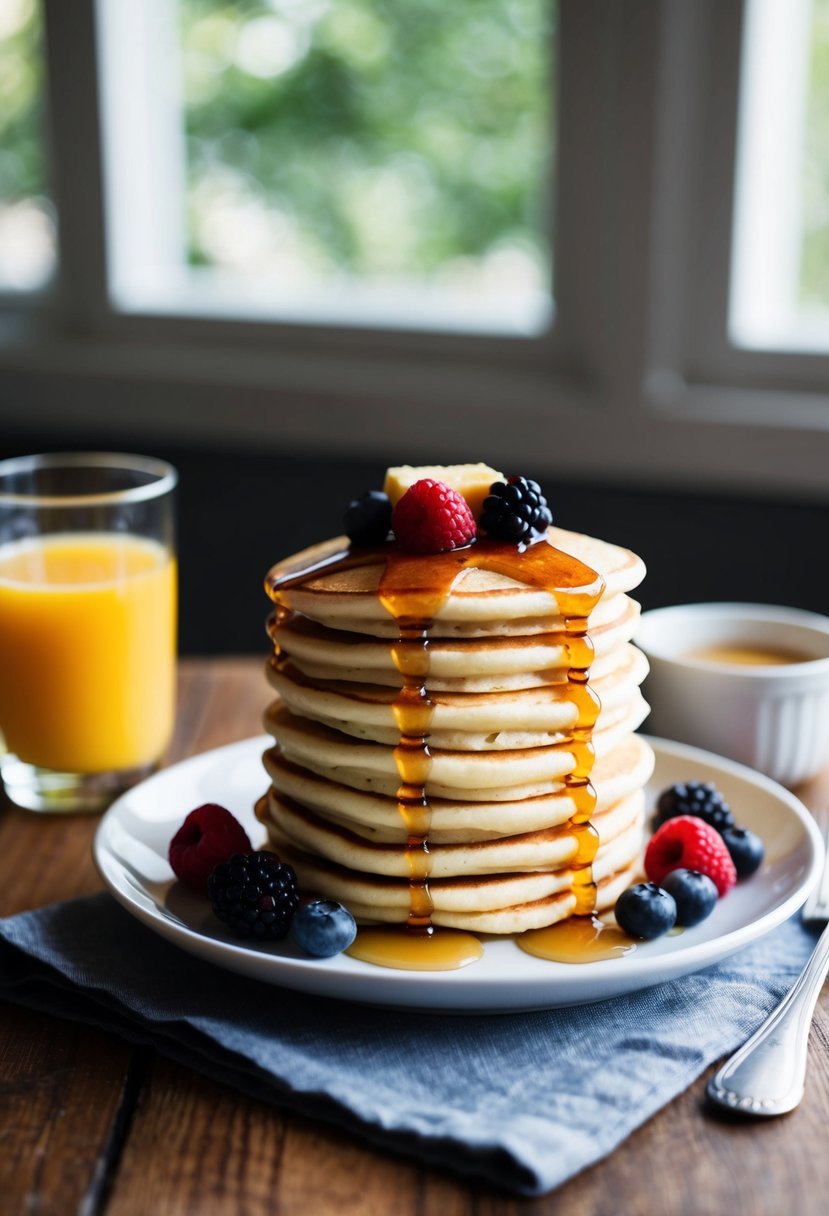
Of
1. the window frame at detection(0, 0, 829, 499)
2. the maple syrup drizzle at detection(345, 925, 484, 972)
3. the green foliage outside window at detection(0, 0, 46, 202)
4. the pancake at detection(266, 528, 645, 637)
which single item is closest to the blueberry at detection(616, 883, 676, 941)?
the maple syrup drizzle at detection(345, 925, 484, 972)

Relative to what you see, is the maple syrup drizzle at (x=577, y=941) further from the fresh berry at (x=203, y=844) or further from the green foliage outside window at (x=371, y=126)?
the green foliage outside window at (x=371, y=126)

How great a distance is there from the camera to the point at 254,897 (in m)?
1.01

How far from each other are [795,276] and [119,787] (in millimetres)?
1600

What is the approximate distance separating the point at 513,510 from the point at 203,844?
1.23 ft

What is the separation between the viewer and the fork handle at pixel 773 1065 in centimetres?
87

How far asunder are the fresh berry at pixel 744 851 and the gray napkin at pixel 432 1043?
7cm

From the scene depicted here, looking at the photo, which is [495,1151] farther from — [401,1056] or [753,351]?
[753,351]

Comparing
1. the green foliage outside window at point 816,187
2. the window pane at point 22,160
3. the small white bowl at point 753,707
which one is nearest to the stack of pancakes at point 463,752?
the small white bowl at point 753,707

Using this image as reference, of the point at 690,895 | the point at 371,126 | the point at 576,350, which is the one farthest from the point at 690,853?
the point at 371,126

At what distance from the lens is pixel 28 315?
2.98 m

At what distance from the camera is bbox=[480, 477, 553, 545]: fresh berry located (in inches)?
43.7

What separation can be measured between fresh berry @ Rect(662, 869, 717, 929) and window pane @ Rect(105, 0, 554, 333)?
1.70 metres

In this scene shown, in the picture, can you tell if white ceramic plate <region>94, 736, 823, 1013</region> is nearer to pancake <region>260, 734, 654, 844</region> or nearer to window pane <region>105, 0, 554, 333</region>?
pancake <region>260, 734, 654, 844</region>

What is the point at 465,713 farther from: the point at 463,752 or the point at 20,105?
the point at 20,105
